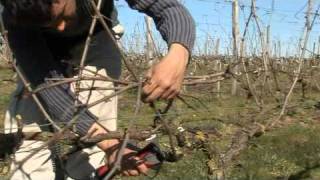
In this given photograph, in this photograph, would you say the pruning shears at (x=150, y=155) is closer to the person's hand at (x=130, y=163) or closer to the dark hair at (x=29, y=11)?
the person's hand at (x=130, y=163)

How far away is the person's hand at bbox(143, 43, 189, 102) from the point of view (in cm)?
149

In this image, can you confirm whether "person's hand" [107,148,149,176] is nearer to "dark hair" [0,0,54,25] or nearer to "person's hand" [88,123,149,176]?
"person's hand" [88,123,149,176]

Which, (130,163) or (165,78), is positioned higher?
(165,78)

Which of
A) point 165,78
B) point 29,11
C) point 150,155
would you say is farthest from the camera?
point 150,155

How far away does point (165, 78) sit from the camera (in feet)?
4.90

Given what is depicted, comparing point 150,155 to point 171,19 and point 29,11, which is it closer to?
point 171,19

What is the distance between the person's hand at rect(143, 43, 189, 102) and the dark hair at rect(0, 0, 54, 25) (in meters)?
0.36

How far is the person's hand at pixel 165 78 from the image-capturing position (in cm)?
149

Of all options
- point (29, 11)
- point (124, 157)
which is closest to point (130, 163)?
point (124, 157)

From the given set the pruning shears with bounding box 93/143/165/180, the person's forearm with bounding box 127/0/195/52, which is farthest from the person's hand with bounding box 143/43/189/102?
the pruning shears with bounding box 93/143/165/180

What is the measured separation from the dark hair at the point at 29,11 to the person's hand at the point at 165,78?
36cm

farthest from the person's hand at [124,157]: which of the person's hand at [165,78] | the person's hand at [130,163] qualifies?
the person's hand at [165,78]

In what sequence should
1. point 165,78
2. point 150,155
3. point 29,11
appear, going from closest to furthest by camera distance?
point 165,78
point 29,11
point 150,155

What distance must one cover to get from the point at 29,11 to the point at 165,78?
1.45 feet
